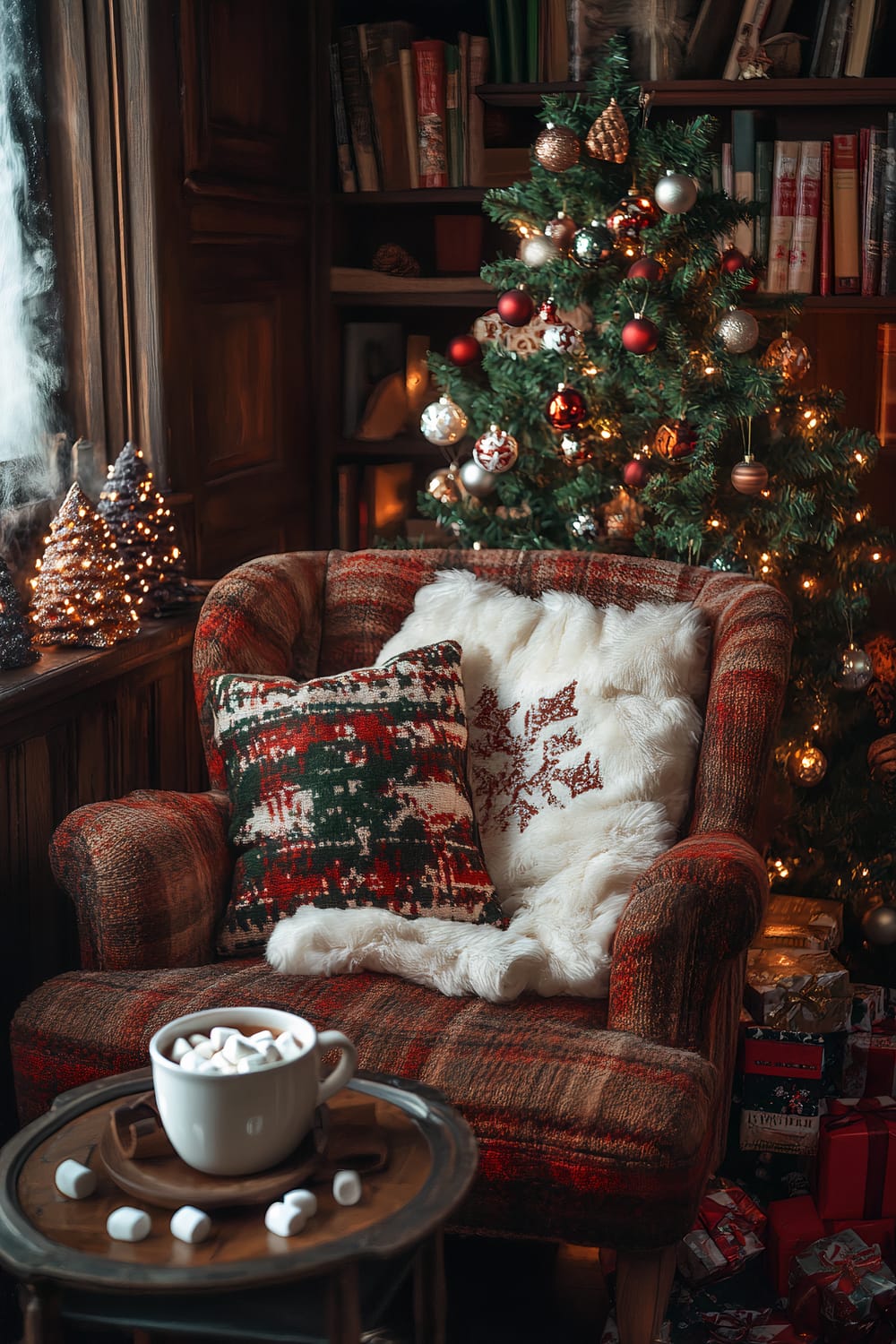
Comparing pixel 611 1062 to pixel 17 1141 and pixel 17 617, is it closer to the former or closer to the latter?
pixel 17 1141

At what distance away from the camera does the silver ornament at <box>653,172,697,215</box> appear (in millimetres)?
2025

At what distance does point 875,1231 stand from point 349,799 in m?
0.95

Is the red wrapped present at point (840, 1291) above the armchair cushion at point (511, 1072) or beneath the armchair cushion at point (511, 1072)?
beneath

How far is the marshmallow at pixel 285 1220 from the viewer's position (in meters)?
0.90

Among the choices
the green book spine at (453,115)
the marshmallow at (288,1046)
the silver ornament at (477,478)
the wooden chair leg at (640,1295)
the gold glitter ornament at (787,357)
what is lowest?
the wooden chair leg at (640,1295)

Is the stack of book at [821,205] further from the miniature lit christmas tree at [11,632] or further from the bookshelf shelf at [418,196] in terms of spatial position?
the miniature lit christmas tree at [11,632]

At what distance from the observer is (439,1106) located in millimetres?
1064

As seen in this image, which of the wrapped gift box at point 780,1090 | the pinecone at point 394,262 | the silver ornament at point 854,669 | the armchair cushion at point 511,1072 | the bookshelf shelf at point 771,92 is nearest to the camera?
the armchair cushion at point 511,1072

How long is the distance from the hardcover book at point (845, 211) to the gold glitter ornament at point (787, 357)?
632 mm

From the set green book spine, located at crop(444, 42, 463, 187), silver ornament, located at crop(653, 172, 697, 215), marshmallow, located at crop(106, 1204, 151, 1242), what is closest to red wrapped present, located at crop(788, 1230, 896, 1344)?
marshmallow, located at crop(106, 1204, 151, 1242)

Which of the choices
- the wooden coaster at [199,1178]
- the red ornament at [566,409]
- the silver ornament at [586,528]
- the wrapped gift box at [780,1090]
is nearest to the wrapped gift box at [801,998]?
the wrapped gift box at [780,1090]

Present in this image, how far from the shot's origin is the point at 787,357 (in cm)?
219

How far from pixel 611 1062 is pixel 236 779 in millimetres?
653

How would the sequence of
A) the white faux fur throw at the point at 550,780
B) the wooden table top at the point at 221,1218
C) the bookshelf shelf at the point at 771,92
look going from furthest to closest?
1. the bookshelf shelf at the point at 771,92
2. the white faux fur throw at the point at 550,780
3. the wooden table top at the point at 221,1218
